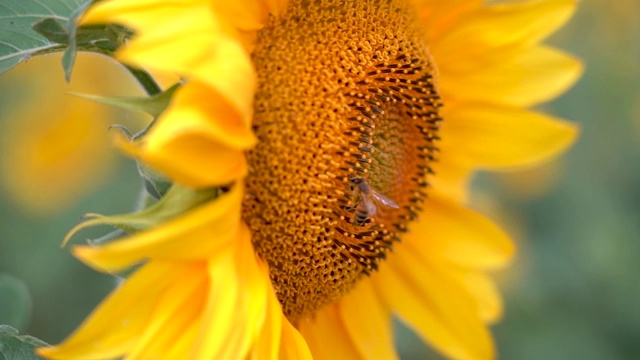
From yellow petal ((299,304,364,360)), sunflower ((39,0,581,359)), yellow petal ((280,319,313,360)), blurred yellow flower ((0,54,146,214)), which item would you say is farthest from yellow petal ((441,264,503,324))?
blurred yellow flower ((0,54,146,214))

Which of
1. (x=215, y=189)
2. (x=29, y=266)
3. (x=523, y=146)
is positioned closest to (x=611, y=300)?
(x=523, y=146)

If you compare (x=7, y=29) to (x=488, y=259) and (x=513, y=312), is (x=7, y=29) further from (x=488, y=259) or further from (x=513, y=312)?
(x=513, y=312)

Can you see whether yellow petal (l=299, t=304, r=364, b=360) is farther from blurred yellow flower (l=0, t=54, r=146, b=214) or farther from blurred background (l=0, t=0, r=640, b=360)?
blurred yellow flower (l=0, t=54, r=146, b=214)

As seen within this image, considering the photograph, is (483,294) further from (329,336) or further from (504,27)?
(504,27)

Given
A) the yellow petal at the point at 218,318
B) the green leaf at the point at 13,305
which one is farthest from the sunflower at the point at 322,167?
the green leaf at the point at 13,305

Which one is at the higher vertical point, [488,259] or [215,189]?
[215,189]

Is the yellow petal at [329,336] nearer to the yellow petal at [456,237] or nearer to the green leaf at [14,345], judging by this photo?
the yellow petal at [456,237]
